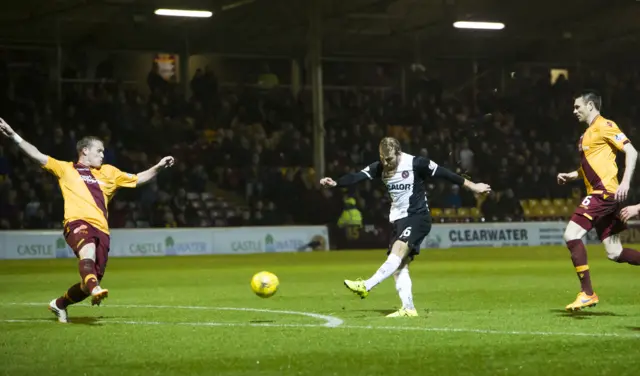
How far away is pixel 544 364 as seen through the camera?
798 cm

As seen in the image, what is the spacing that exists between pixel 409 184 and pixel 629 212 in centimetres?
245

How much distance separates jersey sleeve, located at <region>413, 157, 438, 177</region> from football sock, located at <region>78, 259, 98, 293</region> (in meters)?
3.63

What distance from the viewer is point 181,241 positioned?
103 ft

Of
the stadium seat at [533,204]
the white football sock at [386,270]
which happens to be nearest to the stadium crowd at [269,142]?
the stadium seat at [533,204]

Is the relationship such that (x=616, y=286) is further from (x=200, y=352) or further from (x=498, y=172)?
(x=498, y=172)

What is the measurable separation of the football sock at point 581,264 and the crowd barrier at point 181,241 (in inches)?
770

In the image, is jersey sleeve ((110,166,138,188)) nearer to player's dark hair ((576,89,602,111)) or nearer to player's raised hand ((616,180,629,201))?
player's dark hair ((576,89,602,111))

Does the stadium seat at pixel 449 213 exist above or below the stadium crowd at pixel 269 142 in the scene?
below

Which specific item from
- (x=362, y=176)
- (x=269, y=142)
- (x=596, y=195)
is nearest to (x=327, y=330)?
(x=362, y=176)

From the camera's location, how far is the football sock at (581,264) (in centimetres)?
1181

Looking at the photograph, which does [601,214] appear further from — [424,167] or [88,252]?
[88,252]

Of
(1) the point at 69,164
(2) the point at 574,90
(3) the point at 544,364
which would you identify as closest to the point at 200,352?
(3) the point at 544,364

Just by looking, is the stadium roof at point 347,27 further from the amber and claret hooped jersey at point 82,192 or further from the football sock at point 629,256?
the football sock at point 629,256

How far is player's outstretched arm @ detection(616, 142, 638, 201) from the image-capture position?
36.8 feet
